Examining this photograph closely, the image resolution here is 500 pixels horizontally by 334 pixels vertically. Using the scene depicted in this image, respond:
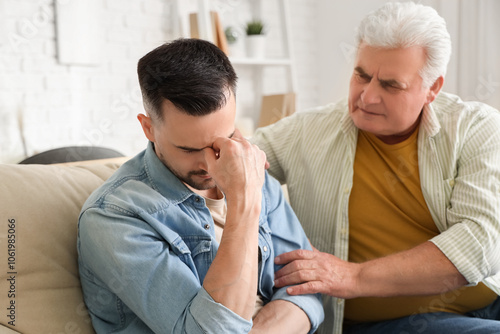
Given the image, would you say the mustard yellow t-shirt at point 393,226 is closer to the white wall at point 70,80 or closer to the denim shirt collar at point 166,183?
the denim shirt collar at point 166,183

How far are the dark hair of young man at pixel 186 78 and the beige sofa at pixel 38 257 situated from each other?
0.33 m

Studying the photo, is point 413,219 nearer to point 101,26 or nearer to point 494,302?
point 494,302

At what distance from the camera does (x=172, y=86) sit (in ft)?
3.72

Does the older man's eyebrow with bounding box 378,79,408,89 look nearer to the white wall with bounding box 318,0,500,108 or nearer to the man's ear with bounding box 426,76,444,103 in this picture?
the man's ear with bounding box 426,76,444,103

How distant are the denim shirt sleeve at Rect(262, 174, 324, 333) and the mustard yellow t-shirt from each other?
240mm

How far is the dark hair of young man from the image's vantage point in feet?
3.69

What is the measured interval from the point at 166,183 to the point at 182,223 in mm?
96

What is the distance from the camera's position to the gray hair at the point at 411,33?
154 centimetres

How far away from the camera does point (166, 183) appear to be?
3.92 ft

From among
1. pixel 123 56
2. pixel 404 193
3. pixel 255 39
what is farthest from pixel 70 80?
pixel 404 193

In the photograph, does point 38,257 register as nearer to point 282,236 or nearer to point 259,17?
point 282,236

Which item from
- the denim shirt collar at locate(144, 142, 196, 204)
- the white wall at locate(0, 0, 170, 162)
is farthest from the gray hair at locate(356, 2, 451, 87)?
the white wall at locate(0, 0, 170, 162)

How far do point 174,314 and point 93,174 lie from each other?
534 mm

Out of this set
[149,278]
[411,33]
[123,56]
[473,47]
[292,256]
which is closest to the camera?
[149,278]
